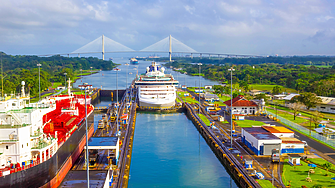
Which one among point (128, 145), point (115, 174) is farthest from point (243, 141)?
point (115, 174)

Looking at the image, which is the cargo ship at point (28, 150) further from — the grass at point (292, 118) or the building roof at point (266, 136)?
the grass at point (292, 118)

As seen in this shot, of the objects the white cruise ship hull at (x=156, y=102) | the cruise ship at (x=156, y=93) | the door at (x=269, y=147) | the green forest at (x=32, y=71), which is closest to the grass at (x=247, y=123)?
the door at (x=269, y=147)

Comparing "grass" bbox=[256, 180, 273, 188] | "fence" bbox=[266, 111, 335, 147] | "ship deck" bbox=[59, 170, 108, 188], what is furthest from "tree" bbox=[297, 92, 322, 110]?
"ship deck" bbox=[59, 170, 108, 188]

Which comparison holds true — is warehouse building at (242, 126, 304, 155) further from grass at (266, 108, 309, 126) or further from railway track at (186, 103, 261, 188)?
grass at (266, 108, 309, 126)

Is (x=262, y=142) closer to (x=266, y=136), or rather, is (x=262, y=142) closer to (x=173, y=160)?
(x=266, y=136)

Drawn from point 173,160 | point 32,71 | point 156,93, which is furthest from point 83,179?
point 32,71

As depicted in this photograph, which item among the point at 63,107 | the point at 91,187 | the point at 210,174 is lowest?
the point at 210,174

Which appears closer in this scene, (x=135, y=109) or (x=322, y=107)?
(x=322, y=107)

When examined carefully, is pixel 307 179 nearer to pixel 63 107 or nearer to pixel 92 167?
pixel 92 167
